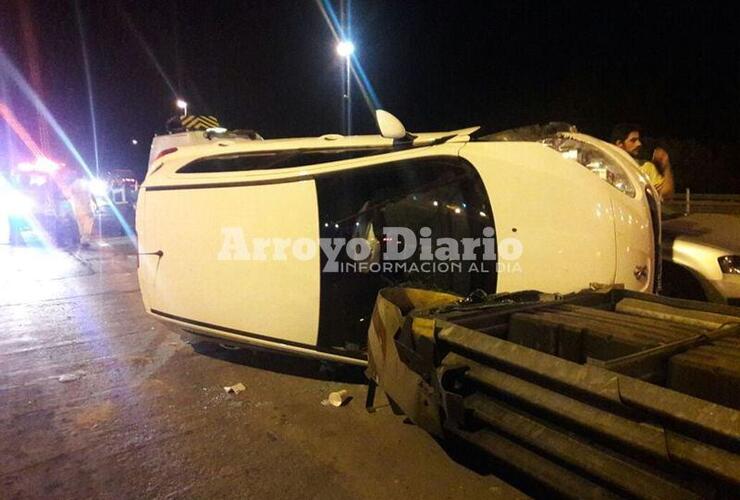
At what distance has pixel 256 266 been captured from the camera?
13.8 feet

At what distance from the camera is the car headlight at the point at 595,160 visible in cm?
366

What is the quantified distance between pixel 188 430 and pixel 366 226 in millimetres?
1912

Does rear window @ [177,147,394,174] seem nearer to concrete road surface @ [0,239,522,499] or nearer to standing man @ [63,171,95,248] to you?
Answer: concrete road surface @ [0,239,522,499]

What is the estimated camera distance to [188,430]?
3.70 meters

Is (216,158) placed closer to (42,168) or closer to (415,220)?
(415,220)

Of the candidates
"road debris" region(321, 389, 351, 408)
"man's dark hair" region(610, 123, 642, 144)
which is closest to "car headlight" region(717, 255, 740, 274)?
"man's dark hair" region(610, 123, 642, 144)

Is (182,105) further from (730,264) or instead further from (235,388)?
(730,264)

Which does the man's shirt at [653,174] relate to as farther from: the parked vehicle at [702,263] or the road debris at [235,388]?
the road debris at [235,388]

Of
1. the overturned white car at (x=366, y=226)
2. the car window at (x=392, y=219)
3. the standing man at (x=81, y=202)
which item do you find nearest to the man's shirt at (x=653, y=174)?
the overturned white car at (x=366, y=226)

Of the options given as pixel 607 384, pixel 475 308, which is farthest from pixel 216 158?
pixel 607 384

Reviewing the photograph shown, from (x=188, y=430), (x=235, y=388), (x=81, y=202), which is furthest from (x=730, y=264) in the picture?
(x=81, y=202)

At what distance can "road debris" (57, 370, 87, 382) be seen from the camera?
4574mm

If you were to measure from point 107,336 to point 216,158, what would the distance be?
2265 mm

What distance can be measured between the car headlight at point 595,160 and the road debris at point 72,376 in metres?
4.03
